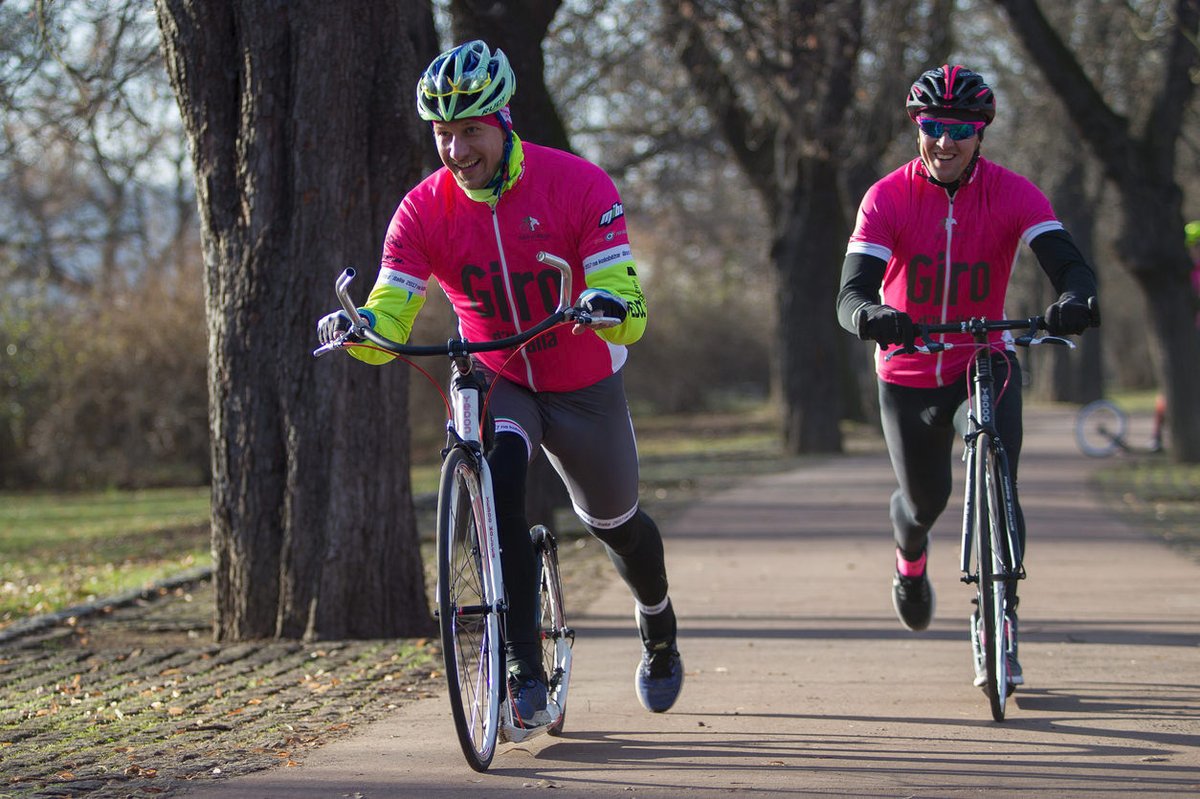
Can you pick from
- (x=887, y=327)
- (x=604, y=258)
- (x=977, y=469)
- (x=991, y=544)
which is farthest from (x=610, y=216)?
(x=991, y=544)

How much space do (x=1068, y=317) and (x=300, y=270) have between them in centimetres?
370

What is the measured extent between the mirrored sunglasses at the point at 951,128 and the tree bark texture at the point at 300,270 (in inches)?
112

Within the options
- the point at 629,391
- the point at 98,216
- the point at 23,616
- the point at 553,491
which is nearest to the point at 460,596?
the point at 23,616

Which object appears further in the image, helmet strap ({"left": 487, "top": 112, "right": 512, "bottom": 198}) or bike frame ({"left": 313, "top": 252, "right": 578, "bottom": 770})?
helmet strap ({"left": 487, "top": 112, "right": 512, "bottom": 198})

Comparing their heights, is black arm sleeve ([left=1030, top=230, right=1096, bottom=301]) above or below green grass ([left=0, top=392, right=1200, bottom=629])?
above

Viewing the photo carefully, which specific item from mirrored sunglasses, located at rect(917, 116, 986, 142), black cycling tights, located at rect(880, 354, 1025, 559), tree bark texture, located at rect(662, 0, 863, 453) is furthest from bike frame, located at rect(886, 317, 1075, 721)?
tree bark texture, located at rect(662, 0, 863, 453)

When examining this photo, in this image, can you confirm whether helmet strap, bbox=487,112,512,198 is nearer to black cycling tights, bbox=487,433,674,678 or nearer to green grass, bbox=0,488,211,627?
black cycling tights, bbox=487,433,674,678

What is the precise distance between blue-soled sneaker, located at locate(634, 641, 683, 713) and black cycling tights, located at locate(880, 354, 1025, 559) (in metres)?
1.28

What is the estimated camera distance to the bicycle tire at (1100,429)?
20188 mm

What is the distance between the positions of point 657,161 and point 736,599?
20.5 m

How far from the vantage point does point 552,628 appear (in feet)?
17.8

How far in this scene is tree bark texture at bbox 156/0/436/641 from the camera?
7418mm

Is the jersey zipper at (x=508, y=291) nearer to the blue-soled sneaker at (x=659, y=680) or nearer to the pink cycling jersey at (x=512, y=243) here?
the pink cycling jersey at (x=512, y=243)

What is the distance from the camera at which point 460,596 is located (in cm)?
476
